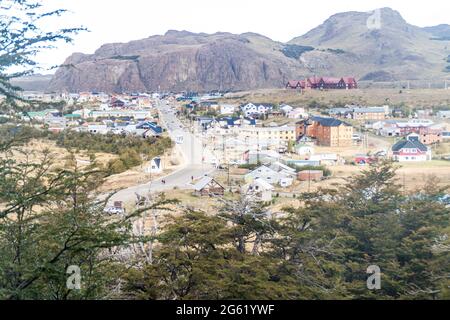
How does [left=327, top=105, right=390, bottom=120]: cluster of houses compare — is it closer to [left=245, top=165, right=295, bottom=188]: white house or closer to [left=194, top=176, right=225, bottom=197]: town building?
[left=245, top=165, right=295, bottom=188]: white house

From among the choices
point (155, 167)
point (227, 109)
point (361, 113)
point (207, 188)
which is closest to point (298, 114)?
point (361, 113)

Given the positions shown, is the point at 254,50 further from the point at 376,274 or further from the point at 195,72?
the point at 376,274

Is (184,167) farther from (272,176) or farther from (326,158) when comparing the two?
(326,158)

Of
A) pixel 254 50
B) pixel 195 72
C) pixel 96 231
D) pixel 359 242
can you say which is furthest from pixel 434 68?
pixel 96 231

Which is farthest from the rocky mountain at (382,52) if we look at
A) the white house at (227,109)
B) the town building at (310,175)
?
the town building at (310,175)

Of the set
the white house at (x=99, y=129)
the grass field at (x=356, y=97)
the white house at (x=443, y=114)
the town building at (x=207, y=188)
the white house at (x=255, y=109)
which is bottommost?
the town building at (x=207, y=188)

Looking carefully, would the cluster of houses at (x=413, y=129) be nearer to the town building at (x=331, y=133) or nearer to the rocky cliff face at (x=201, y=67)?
the town building at (x=331, y=133)
